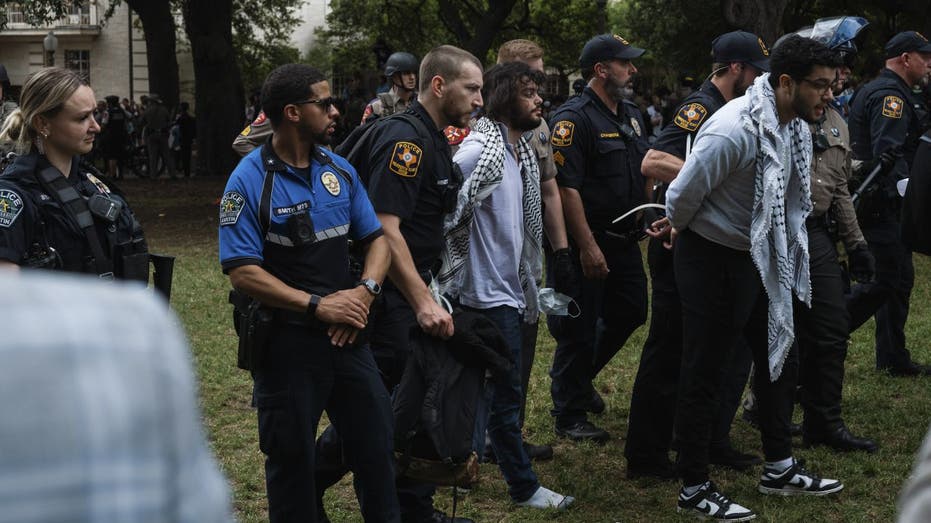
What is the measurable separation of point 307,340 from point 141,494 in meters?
3.08

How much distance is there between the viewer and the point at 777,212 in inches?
199

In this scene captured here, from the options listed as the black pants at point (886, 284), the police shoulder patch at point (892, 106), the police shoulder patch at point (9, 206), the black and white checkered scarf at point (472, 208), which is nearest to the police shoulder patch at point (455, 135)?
the black and white checkered scarf at point (472, 208)

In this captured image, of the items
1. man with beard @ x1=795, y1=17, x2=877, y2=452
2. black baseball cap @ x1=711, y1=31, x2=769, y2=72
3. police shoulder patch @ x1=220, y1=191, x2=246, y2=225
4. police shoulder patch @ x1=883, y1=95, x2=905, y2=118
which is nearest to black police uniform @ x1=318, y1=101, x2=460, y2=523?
police shoulder patch @ x1=220, y1=191, x2=246, y2=225

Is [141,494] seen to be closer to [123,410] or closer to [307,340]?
[123,410]

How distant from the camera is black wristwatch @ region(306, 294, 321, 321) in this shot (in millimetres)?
4070

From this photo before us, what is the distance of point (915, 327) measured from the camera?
378 inches

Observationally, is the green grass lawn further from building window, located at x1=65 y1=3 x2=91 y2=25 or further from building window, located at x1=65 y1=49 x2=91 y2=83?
building window, located at x1=65 y1=3 x2=91 y2=25

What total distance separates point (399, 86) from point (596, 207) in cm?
231

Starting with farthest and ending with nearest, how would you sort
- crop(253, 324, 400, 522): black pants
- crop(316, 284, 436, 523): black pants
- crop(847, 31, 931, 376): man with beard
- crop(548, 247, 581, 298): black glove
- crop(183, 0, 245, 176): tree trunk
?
crop(183, 0, 245, 176): tree trunk → crop(847, 31, 931, 376): man with beard → crop(548, 247, 581, 298): black glove → crop(316, 284, 436, 523): black pants → crop(253, 324, 400, 522): black pants

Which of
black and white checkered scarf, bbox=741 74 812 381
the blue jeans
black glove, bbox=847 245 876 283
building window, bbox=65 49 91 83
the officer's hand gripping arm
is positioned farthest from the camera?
building window, bbox=65 49 91 83

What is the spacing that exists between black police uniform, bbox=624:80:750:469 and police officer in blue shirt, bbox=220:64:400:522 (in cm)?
200

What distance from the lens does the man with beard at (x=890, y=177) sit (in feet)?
25.3

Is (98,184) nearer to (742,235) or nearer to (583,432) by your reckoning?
(742,235)

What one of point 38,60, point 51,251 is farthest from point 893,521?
point 38,60
